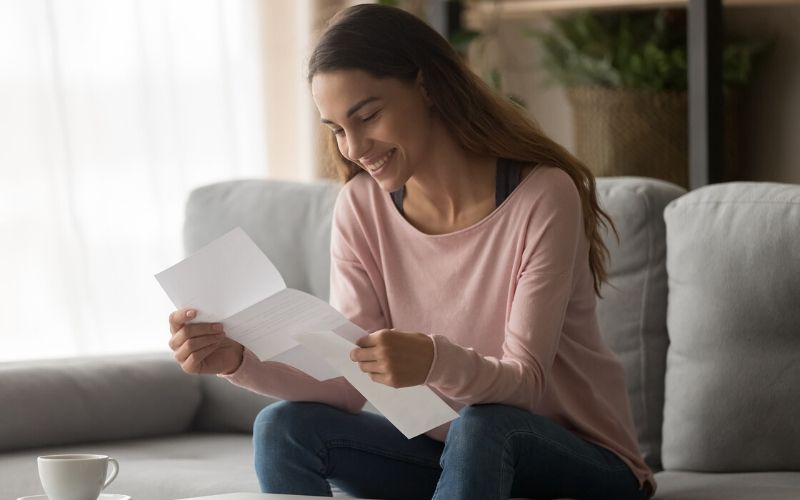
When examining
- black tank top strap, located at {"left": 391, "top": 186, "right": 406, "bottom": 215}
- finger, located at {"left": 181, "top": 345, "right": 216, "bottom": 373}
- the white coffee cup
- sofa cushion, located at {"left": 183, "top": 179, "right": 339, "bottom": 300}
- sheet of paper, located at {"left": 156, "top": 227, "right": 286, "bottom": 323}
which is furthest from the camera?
sofa cushion, located at {"left": 183, "top": 179, "right": 339, "bottom": 300}

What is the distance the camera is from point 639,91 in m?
2.82

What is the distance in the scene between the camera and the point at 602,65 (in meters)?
2.89

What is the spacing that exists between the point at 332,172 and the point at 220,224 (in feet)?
2.74

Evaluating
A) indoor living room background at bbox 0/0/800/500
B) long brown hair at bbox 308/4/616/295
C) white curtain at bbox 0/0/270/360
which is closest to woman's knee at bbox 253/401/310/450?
long brown hair at bbox 308/4/616/295

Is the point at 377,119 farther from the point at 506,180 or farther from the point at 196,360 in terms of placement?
the point at 196,360

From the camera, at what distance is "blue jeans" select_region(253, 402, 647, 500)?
1449 millimetres

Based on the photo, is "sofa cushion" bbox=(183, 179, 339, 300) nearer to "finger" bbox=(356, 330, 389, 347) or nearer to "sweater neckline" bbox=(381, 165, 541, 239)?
"sweater neckline" bbox=(381, 165, 541, 239)

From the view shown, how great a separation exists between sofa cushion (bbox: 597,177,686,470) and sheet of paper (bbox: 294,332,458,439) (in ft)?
1.90

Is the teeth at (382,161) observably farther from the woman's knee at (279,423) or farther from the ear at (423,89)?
the woman's knee at (279,423)

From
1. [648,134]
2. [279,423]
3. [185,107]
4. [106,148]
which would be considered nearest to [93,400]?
[279,423]

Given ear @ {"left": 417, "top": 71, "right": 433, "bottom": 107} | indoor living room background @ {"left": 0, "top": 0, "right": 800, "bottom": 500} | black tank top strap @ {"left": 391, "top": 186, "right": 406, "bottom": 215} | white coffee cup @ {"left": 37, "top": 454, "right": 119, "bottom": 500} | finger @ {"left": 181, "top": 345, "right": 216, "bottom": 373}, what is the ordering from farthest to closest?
indoor living room background @ {"left": 0, "top": 0, "right": 800, "bottom": 500}
black tank top strap @ {"left": 391, "top": 186, "right": 406, "bottom": 215}
ear @ {"left": 417, "top": 71, "right": 433, "bottom": 107}
finger @ {"left": 181, "top": 345, "right": 216, "bottom": 373}
white coffee cup @ {"left": 37, "top": 454, "right": 119, "bottom": 500}

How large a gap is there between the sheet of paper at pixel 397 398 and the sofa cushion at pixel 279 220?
0.77 metres

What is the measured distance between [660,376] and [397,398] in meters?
0.64

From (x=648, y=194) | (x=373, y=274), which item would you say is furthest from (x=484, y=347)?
(x=648, y=194)
